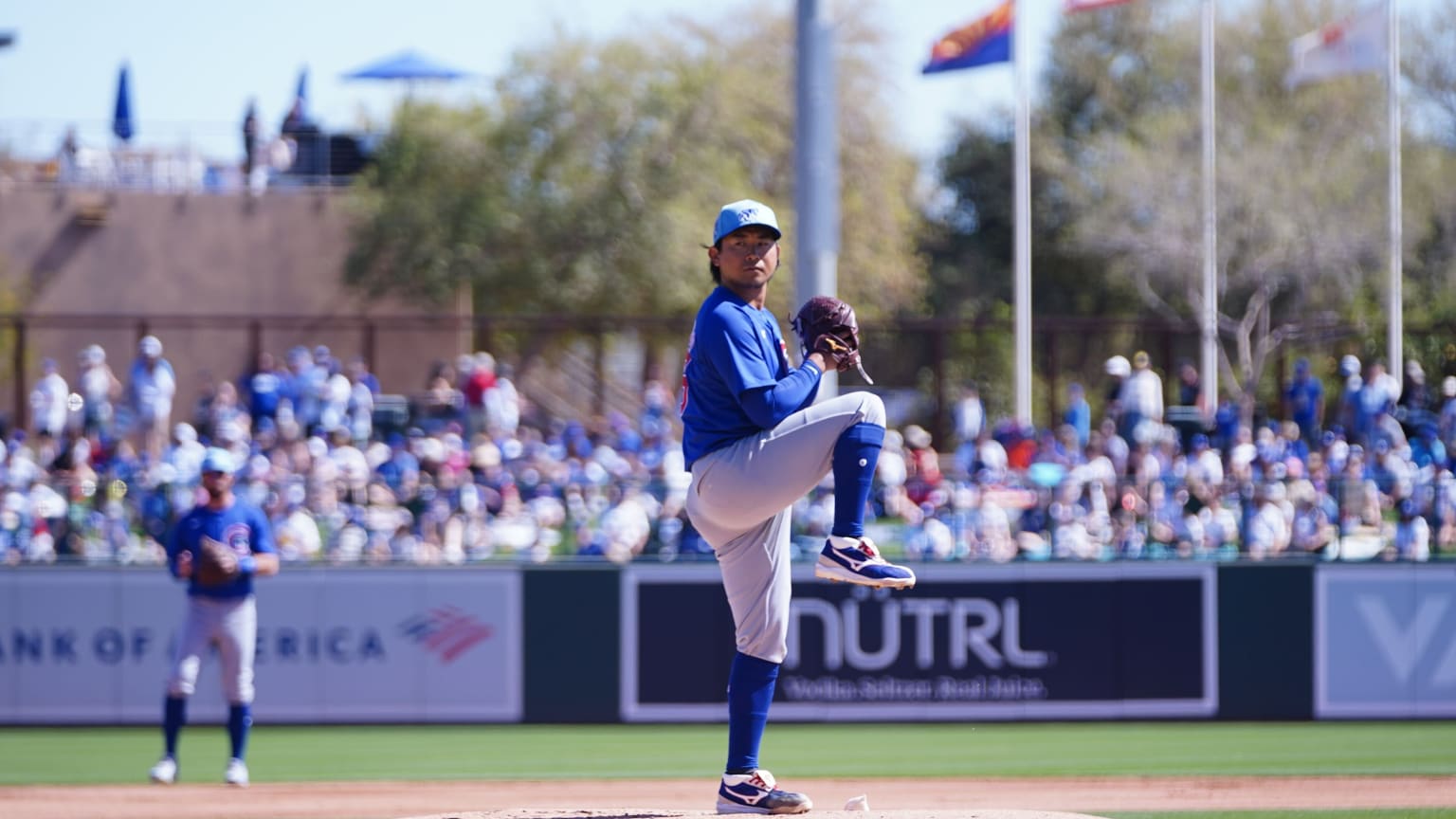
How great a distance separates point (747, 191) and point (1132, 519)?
2135cm

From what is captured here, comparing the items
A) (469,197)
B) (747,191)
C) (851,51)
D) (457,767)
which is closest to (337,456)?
(457,767)

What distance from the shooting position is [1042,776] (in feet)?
39.1

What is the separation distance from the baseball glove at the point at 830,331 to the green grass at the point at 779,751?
602 centimetres

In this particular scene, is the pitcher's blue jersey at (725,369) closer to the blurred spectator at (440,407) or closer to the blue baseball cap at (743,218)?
the blue baseball cap at (743,218)

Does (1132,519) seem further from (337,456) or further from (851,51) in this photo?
(851,51)

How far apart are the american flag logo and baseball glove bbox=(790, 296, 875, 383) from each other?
8727mm

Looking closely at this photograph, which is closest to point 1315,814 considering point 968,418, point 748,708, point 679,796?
A: point 679,796

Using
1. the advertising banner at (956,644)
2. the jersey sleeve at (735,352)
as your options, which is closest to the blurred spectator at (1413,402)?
the advertising banner at (956,644)

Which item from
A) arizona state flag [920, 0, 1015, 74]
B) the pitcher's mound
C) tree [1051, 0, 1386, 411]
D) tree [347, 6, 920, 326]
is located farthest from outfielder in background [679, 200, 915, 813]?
tree [1051, 0, 1386, 411]

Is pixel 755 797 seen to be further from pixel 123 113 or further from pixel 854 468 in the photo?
pixel 123 113

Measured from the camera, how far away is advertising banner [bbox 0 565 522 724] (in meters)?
14.4

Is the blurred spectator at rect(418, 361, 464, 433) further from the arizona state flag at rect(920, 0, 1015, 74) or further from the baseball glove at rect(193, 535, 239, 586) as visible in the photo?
the arizona state flag at rect(920, 0, 1015, 74)

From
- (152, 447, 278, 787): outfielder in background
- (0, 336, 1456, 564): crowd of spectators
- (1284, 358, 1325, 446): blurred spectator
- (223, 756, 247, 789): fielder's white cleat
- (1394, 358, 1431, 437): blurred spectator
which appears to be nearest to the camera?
(152, 447, 278, 787): outfielder in background

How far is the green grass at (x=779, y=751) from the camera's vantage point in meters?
12.2
